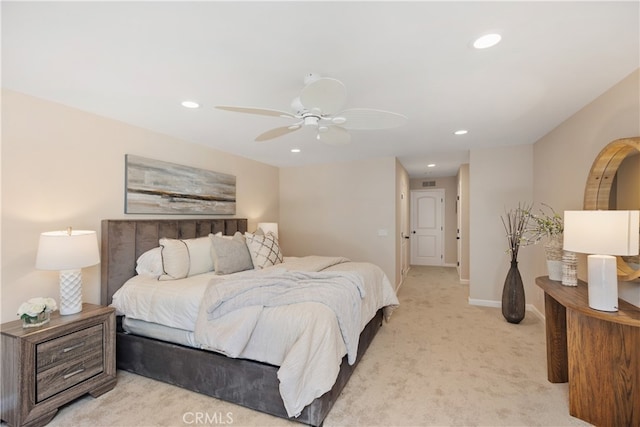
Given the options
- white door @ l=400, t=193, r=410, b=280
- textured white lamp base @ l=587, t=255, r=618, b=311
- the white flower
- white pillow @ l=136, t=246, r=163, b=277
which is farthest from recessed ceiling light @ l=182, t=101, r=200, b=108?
white door @ l=400, t=193, r=410, b=280

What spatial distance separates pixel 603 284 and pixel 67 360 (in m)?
3.58

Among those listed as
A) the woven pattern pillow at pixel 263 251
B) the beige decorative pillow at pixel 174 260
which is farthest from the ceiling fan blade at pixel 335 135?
the beige decorative pillow at pixel 174 260

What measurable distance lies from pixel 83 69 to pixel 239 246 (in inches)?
77.5

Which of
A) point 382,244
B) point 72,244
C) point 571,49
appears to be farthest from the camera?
point 382,244

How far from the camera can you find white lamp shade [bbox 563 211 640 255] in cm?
166

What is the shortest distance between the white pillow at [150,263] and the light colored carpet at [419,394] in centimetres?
88

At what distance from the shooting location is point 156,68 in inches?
73.2

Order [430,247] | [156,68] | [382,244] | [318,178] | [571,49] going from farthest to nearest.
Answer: [430,247]
[318,178]
[382,244]
[156,68]
[571,49]

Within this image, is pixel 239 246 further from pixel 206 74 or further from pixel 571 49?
pixel 571 49

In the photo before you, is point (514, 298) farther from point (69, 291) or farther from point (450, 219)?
point (69, 291)

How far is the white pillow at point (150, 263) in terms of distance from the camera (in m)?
2.74

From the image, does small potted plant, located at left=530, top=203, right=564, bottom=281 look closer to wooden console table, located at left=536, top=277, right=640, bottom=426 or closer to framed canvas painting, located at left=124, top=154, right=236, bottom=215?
wooden console table, located at left=536, top=277, right=640, bottom=426

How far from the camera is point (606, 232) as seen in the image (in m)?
1.72

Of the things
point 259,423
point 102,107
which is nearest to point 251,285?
point 259,423
